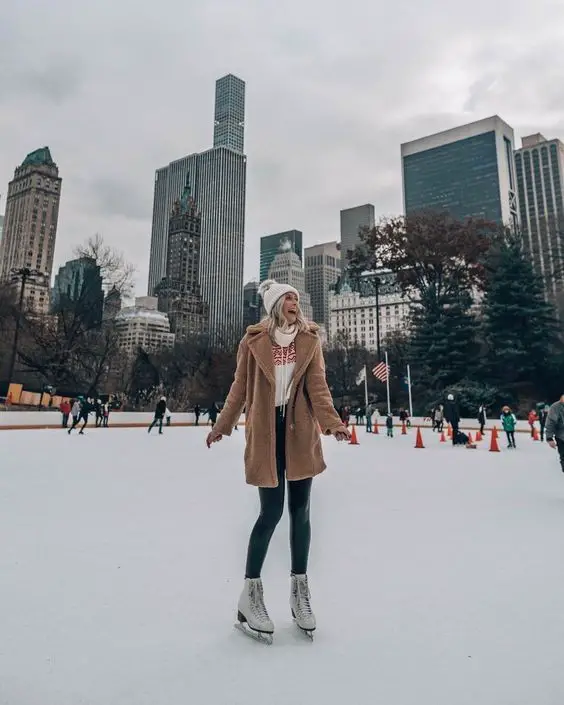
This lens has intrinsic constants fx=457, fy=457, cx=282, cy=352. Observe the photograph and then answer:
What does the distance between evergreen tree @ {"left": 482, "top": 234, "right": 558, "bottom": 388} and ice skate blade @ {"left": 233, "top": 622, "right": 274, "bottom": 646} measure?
84.2 ft

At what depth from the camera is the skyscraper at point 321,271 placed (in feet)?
522

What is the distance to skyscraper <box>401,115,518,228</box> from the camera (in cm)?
10788

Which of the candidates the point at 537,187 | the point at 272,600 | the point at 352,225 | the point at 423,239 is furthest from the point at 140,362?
the point at 352,225

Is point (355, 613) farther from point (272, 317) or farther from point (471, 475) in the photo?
point (471, 475)

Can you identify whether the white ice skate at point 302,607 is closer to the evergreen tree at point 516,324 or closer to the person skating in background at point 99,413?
the person skating in background at point 99,413

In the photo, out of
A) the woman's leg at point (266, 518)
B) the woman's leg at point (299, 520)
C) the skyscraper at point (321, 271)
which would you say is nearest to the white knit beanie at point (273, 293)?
the woman's leg at point (266, 518)

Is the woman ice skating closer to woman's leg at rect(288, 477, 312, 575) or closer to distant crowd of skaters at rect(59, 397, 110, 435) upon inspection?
woman's leg at rect(288, 477, 312, 575)

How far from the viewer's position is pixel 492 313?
25.4 m

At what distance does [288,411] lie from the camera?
195 centimetres

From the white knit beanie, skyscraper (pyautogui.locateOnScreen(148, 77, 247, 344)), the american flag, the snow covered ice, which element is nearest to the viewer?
the snow covered ice

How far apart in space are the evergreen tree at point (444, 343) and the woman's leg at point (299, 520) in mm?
26459

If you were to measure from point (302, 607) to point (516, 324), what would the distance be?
26985 mm

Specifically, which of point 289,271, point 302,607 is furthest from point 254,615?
point 289,271

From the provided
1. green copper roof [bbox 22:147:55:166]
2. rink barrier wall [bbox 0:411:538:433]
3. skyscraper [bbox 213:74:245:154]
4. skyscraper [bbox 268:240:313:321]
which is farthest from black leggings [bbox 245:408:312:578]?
skyscraper [bbox 213:74:245:154]
